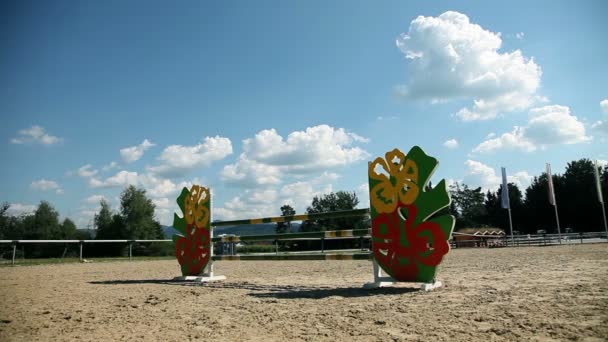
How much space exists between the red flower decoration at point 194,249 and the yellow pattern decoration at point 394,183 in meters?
3.55

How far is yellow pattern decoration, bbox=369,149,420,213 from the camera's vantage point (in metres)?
5.06

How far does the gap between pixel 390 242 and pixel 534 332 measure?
2.68 m

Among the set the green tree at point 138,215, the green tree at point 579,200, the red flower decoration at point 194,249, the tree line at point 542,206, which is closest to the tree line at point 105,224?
the green tree at point 138,215

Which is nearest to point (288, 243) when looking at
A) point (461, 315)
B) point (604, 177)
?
point (461, 315)

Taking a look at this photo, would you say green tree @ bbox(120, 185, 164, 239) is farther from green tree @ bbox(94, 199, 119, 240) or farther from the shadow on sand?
the shadow on sand

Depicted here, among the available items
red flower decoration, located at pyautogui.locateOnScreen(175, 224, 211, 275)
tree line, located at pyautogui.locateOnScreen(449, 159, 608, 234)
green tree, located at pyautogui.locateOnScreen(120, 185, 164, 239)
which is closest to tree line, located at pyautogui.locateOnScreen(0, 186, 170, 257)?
green tree, located at pyautogui.locateOnScreen(120, 185, 164, 239)

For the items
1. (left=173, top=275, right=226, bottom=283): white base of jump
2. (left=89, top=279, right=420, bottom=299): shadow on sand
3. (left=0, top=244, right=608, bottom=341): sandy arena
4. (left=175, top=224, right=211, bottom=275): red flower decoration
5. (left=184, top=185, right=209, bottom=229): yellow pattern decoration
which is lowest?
(left=173, top=275, right=226, bottom=283): white base of jump

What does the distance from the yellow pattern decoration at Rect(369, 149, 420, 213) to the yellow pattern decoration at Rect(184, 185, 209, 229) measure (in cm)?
346

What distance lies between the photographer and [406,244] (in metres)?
5.03

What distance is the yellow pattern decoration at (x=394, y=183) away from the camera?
5059 millimetres

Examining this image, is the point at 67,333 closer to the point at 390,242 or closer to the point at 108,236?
the point at 390,242

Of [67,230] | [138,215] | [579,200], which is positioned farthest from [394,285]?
[579,200]

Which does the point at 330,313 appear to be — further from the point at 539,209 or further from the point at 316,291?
the point at 539,209

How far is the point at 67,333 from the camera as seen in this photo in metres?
3.01
